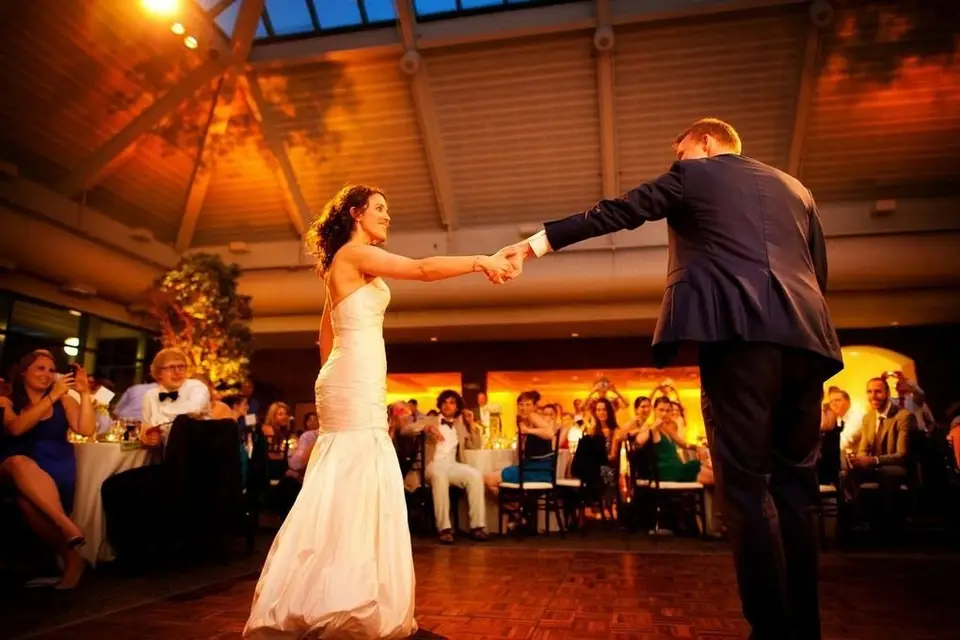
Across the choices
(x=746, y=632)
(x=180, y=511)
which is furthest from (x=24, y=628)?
(x=746, y=632)

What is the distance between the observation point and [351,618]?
1.56 meters

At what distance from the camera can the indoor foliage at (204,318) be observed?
573 centimetres

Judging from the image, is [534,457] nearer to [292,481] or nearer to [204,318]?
[292,481]

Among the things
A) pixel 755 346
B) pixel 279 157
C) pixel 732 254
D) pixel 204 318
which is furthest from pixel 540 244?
pixel 279 157

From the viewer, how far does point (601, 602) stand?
2.57 meters

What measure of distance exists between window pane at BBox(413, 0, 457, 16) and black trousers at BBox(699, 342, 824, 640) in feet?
22.0

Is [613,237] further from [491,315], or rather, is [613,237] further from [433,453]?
[433,453]

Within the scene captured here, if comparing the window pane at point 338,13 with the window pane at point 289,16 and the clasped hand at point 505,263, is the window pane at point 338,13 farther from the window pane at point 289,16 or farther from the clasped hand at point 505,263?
the clasped hand at point 505,263

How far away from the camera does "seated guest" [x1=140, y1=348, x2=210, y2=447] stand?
12.4ft

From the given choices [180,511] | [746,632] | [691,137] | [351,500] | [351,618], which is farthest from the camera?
[180,511]

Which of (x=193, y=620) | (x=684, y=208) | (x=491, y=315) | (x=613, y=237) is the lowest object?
(x=193, y=620)

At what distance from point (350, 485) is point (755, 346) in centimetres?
112

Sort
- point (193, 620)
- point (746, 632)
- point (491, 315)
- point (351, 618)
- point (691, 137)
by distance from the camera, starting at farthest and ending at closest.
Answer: point (491, 315), point (193, 620), point (746, 632), point (691, 137), point (351, 618)

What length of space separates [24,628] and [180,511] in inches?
51.4
